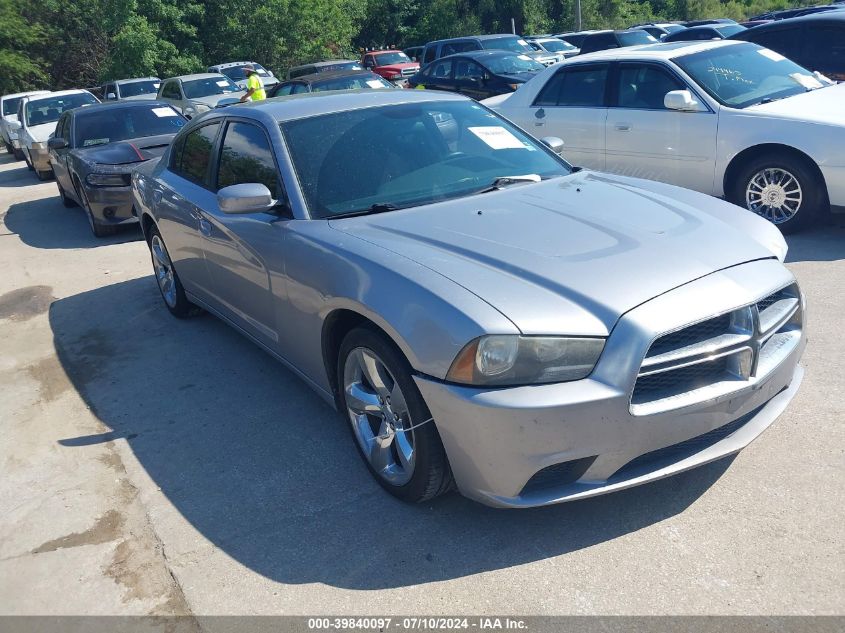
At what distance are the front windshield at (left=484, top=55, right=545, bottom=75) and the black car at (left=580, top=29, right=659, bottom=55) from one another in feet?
16.9

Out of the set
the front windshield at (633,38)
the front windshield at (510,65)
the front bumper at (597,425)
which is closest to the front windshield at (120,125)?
the front windshield at (510,65)

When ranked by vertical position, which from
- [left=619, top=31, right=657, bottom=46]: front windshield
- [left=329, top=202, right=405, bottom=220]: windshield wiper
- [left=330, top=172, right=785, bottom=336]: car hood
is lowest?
[left=619, top=31, right=657, bottom=46]: front windshield

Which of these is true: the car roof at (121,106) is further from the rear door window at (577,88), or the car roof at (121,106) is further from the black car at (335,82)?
the rear door window at (577,88)

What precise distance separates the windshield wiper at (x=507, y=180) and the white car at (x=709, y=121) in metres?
3.32

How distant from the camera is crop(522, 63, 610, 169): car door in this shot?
8.12 meters

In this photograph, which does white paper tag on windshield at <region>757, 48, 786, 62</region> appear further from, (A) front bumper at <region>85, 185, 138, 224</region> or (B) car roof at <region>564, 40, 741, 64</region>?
(A) front bumper at <region>85, 185, 138, 224</region>

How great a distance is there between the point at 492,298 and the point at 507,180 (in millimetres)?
1523

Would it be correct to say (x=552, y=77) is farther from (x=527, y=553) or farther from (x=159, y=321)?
(x=527, y=553)

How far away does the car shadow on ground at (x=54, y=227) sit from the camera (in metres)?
10.0

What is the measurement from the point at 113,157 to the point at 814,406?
862 cm

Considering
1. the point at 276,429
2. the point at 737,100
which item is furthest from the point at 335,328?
the point at 737,100

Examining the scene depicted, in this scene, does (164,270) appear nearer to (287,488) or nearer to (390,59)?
(287,488)

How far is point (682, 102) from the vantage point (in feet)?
23.4

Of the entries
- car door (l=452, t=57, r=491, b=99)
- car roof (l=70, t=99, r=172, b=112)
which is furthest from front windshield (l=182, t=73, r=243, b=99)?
car roof (l=70, t=99, r=172, b=112)
